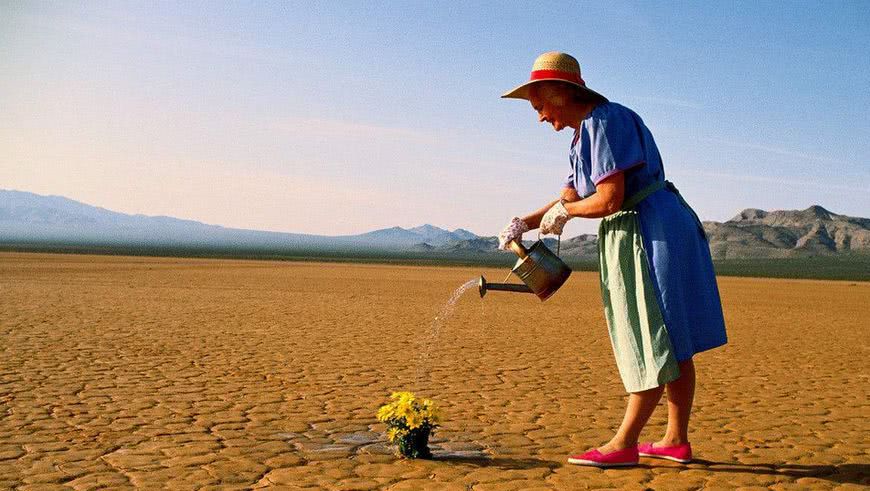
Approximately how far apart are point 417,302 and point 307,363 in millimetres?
9214

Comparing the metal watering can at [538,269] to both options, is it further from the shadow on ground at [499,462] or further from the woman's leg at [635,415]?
the shadow on ground at [499,462]

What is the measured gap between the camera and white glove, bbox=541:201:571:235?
11.7 feet

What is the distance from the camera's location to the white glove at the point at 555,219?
3.58 m

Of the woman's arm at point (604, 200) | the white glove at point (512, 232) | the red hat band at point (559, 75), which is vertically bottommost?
the white glove at point (512, 232)

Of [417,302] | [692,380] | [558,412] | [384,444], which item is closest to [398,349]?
[558,412]

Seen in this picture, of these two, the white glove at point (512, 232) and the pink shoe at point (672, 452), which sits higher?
the white glove at point (512, 232)

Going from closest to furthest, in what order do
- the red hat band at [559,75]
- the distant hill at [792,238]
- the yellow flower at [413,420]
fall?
1. the red hat band at [559,75]
2. the yellow flower at [413,420]
3. the distant hill at [792,238]

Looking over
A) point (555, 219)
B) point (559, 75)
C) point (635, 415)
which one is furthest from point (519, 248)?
point (635, 415)

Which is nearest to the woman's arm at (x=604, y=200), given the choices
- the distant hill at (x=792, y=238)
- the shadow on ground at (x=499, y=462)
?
the shadow on ground at (x=499, y=462)

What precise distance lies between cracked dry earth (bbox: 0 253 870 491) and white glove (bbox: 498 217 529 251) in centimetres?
106

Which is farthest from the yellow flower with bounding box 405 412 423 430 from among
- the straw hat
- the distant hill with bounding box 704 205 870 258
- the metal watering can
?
the distant hill with bounding box 704 205 870 258

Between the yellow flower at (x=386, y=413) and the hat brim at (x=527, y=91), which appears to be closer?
the hat brim at (x=527, y=91)

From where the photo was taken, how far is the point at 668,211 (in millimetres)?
3430

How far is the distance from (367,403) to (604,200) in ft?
9.41
